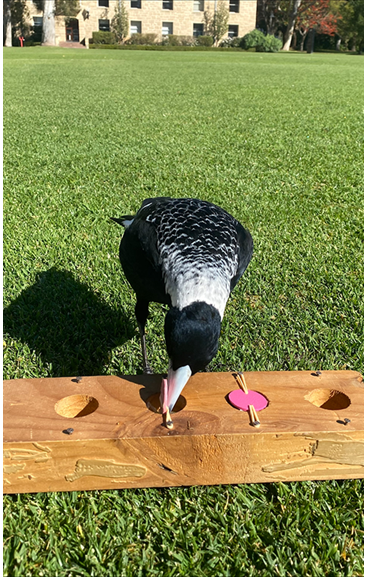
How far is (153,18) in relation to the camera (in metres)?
65.8

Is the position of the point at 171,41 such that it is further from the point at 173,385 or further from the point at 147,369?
the point at 173,385

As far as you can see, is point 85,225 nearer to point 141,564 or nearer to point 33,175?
point 33,175

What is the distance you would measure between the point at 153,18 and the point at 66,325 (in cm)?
7302

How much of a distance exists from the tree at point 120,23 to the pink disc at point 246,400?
69.9 metres

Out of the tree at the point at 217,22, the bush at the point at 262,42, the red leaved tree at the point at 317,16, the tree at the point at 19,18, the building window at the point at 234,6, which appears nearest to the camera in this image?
the bush at the point at 262,42

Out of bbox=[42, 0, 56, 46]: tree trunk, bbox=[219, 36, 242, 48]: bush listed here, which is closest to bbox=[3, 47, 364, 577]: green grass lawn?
bbox=[42, 0, 56, 46]: tree trunk

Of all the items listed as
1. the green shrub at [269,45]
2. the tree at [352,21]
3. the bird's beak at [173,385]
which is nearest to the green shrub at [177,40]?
the green shrub at [269,45]

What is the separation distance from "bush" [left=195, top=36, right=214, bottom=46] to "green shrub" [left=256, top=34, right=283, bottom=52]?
890 centimetres

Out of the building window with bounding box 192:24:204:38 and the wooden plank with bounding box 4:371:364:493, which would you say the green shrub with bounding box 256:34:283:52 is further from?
the wooden plank with bounding box 4:371:364:493

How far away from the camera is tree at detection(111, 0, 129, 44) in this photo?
205 feet

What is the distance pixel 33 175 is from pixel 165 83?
1469 cm

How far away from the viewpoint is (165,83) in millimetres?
20328

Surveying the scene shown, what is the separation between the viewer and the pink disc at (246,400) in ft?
8.29

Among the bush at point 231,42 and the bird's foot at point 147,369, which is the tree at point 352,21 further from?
the bird's foot at point 147,369
